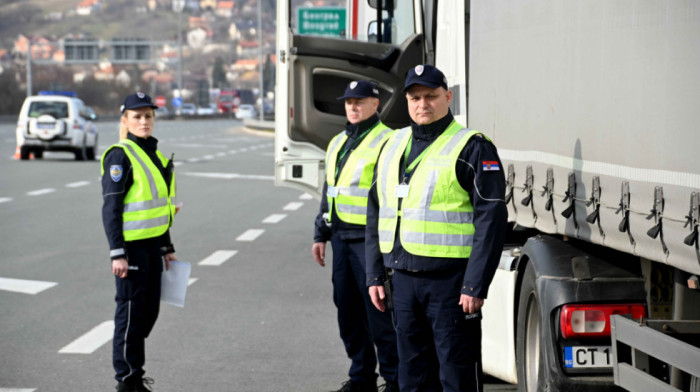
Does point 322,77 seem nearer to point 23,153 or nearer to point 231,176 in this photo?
point 231,176

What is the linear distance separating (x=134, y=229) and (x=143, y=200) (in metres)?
0.17

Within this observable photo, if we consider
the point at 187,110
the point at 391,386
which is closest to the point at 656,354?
the point at 391,386

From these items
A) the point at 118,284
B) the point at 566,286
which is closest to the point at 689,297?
the point at 566,286

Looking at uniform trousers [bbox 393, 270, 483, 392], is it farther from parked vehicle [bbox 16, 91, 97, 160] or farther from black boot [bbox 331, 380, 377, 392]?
parked vehicle [bbox 16, 91, 97, 160]

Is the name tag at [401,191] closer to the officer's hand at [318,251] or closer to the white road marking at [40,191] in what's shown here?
the officer's hand at [318,251]

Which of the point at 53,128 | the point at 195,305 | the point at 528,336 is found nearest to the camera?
the point at 528,336

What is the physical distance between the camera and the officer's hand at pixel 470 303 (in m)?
5.12

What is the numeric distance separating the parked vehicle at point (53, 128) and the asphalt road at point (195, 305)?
1371 cm

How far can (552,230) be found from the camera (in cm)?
564

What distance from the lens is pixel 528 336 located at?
5848mm

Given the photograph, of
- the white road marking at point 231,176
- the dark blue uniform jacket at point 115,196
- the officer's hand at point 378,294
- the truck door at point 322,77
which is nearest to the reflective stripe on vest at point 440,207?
the officer's hand at point 378,294

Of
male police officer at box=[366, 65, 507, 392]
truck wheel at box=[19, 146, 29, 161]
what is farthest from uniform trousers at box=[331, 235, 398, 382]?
truck wheel at box=[19, 146, 29, 161]

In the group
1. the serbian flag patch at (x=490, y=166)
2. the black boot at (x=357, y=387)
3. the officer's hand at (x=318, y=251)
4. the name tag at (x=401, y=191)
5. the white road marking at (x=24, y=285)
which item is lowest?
the white road marking at (x=24, y=285)

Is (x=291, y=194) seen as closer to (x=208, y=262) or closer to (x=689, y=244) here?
(x=208, y=262)
